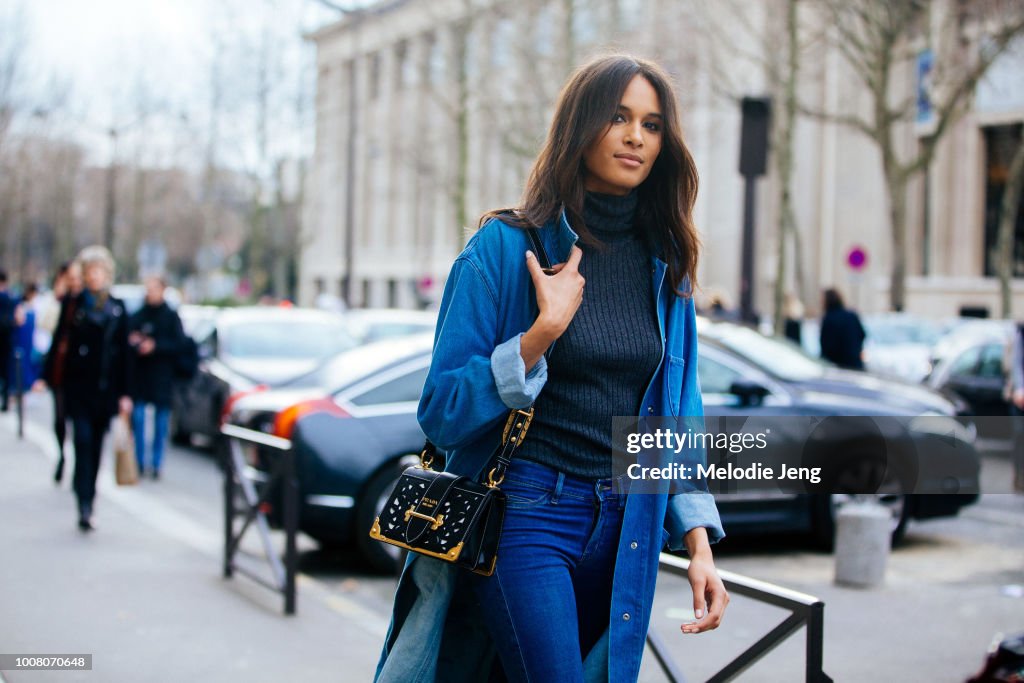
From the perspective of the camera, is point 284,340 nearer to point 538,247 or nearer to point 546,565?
point 538,247

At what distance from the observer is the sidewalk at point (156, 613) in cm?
523

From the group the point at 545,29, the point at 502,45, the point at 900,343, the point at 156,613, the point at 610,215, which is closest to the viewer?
the point at 610,215

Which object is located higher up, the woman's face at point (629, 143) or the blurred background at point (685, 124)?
the blurred background at point (685, 124)

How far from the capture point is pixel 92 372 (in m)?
8.30

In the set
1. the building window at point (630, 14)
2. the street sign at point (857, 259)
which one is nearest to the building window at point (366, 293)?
the building window at point (630, 14)

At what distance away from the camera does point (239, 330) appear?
13.5 m

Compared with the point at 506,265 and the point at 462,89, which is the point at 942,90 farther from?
the point at 506,265

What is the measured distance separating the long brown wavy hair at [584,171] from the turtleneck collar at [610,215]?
3cm

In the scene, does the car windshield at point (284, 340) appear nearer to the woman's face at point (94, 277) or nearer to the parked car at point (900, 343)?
the woman's face at point (94, 277)

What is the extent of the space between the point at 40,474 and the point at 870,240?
105 ft

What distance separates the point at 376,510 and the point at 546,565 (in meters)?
5.28

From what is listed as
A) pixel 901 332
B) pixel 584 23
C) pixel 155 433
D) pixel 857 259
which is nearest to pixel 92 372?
pixel 155 433

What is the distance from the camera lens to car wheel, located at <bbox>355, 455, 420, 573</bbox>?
7480mm

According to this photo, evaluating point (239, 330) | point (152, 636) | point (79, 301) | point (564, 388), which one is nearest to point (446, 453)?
point (564, 388)
